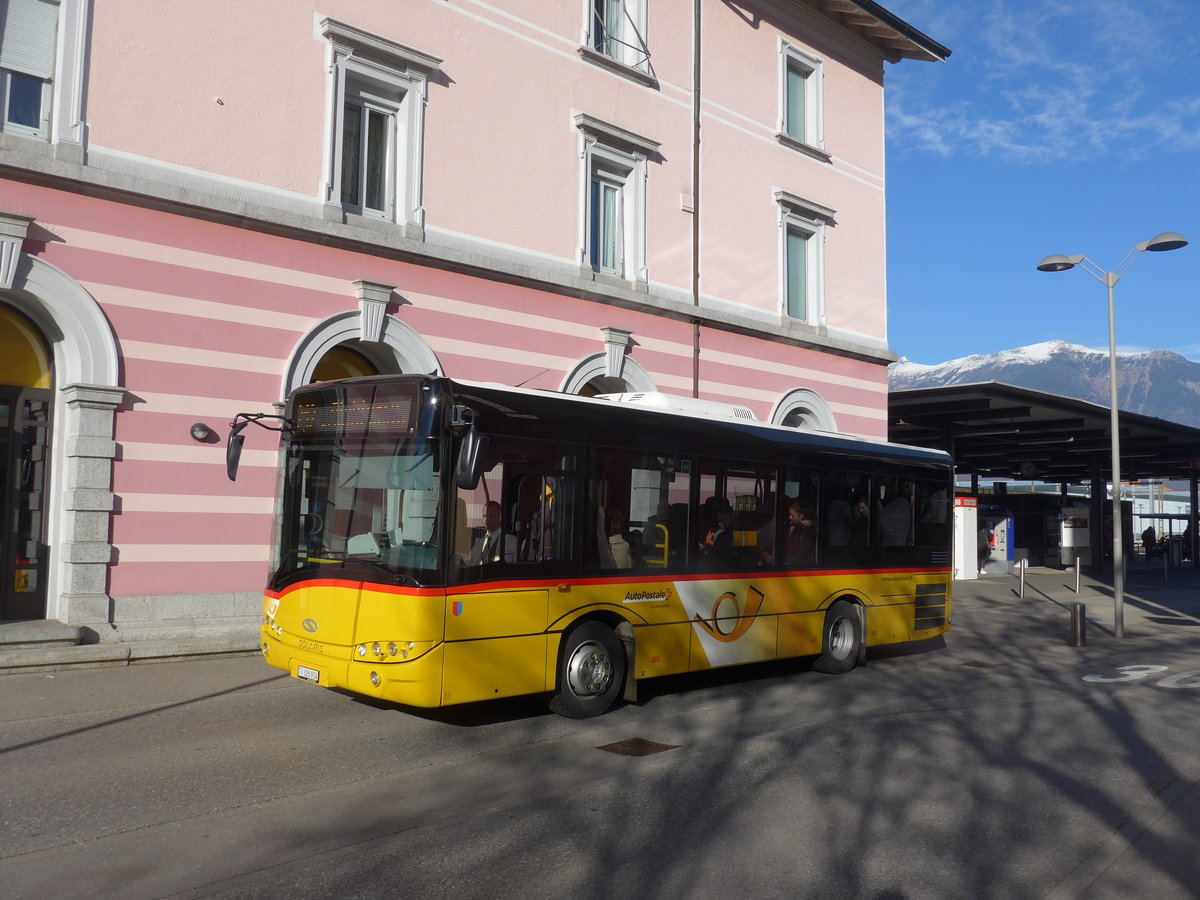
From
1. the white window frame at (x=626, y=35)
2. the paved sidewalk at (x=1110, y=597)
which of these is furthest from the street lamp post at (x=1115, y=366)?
the white window frame at (x=626, y=35)

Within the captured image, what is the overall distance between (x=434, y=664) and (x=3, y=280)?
735 cm

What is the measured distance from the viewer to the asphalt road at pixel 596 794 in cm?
521

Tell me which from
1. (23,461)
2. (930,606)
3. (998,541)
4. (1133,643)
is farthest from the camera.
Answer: (998,541)

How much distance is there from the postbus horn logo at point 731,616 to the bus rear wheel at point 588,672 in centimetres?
131

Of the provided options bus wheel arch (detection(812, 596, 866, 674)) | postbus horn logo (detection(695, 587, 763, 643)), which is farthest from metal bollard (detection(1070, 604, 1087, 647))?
postbus horn logo (detection(695, 587, 763, 643))

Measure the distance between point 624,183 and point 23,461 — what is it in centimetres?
1104

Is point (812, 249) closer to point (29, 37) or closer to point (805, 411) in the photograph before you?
point (805, 411)

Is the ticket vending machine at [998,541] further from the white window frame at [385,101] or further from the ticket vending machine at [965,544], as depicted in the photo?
the white window frame at [385,101]

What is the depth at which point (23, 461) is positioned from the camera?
12336 millimetres

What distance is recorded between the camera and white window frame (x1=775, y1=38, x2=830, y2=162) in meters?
22.1

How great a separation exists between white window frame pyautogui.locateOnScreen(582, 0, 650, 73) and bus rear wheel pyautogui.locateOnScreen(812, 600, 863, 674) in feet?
36.2

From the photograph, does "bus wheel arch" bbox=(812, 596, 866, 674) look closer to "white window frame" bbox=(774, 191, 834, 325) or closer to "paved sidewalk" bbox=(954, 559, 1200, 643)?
"paved sidewalk" bbox=(954, 559, 1200, 643)

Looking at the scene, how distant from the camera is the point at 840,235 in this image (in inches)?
918

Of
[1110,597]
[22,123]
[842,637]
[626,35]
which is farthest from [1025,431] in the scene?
[22,123]
